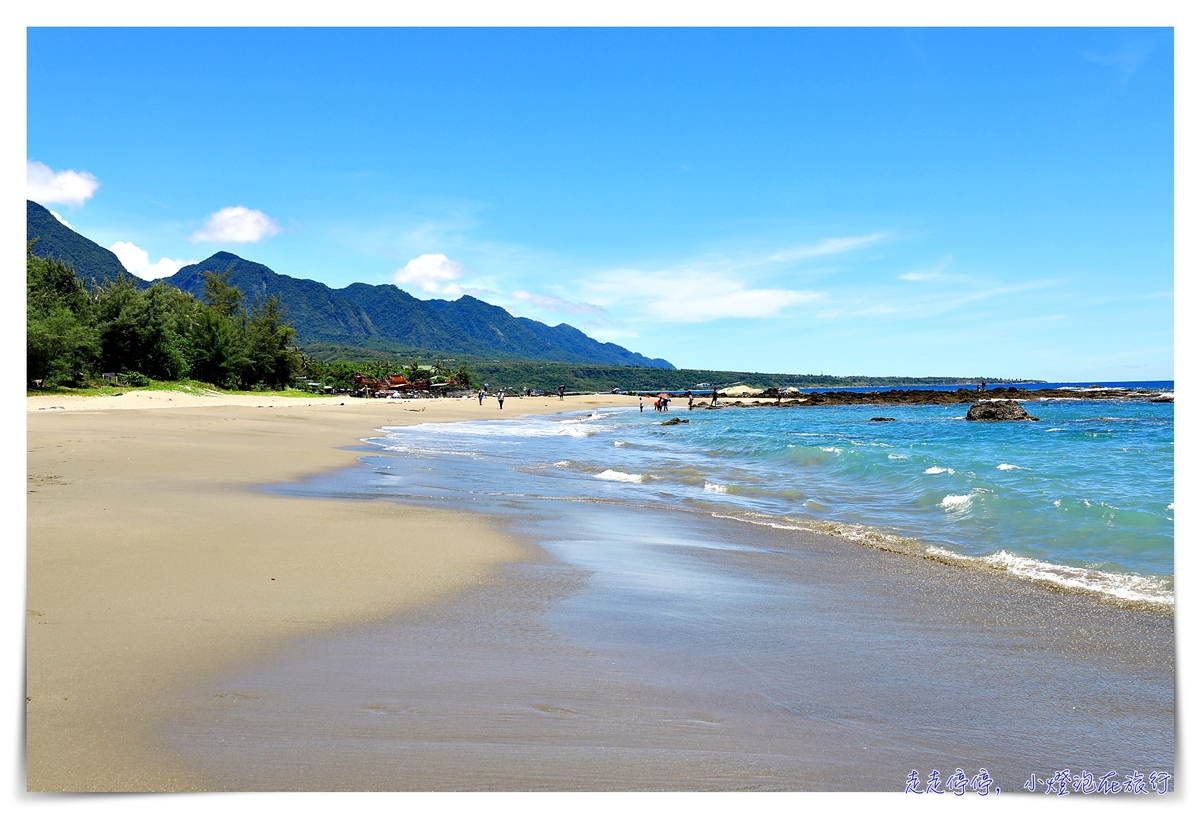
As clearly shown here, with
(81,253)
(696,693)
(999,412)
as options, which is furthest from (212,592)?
(81,253)

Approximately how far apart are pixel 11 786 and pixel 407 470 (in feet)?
39.1

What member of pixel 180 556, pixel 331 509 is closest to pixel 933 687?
pixel 180 556

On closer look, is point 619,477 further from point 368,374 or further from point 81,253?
point 81,253

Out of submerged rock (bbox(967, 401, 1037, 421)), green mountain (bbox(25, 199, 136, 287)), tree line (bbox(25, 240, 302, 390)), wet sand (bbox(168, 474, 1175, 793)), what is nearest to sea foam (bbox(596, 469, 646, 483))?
wet sand (bbox(168, 474, 1175, 793))

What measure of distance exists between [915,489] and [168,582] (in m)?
12.0

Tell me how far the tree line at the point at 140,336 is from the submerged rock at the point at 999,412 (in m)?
46.7

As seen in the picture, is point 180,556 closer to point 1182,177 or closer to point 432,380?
point 1182,177

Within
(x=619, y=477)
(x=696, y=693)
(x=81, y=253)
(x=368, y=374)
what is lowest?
(x=619, y=477)

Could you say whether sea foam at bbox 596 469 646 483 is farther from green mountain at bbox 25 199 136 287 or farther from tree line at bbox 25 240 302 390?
green mountain at bbox 25 199 136 287

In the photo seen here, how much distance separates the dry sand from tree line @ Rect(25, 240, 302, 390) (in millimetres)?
24199

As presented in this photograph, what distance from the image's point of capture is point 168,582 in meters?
4.95

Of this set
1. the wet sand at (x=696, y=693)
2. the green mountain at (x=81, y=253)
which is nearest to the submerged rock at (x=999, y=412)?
the wet sand at (x=696, y=693)

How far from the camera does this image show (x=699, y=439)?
28438mm

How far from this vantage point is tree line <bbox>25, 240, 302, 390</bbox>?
33.6 meters
